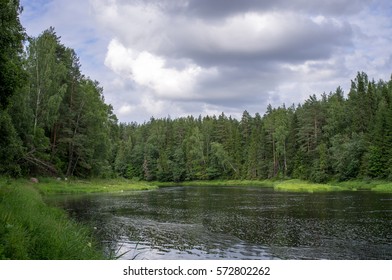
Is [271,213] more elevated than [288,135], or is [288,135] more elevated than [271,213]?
[288,135]

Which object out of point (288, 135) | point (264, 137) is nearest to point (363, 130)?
point (288, 135)

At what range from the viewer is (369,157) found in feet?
234

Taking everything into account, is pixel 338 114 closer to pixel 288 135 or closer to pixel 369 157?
pixel 288 135

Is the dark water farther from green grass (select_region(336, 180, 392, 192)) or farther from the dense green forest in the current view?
green grass (select_region(336, 180, 392, 192))

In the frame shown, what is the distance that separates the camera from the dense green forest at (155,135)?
38.1 meters

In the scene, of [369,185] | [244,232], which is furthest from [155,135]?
[244,232]

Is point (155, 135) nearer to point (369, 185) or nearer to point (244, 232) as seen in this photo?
point (369, 185)

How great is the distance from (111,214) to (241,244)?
46.4ft

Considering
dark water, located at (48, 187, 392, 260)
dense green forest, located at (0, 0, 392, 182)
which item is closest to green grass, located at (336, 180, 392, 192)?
dense green forest, located at (0, 0, 392, 182)

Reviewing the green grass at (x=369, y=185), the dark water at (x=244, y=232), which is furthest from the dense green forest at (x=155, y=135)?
the dark water at (x=244, y=232)

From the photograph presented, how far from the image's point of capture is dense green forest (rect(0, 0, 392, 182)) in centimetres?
3806

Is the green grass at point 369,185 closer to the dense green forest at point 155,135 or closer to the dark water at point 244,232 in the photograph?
the dense green forest at point 155,135
